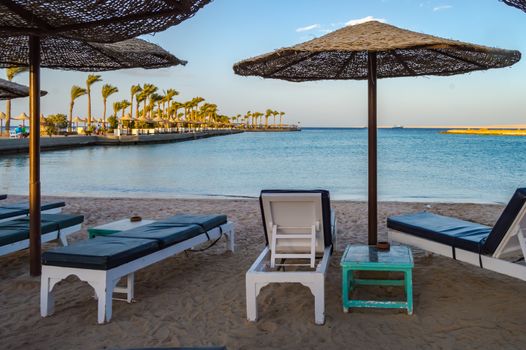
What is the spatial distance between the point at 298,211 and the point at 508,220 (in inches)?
56.6

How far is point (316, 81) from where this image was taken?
17.8 ft

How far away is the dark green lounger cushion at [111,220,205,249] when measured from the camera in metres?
3.71

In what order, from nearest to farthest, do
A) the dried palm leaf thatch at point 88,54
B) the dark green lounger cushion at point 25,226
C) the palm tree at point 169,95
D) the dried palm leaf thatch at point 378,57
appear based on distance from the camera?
the dried palm leaf thatch at point 378,57 < the dark green lounger cushion at point 25,226 < the dried palm leaf thatch at point 88,54 < the palm tree at point 169,95

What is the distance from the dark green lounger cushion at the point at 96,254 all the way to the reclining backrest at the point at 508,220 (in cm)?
244

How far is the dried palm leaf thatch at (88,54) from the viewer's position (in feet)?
15.1

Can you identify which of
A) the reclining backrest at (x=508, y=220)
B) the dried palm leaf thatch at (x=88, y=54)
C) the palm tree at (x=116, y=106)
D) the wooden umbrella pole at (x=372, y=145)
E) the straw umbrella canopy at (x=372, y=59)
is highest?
the palm tree at (x=116, y=106)

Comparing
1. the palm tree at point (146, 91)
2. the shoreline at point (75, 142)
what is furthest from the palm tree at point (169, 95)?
the shoreline at point (75, 142)

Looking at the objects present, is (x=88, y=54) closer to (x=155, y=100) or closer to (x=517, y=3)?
(x=517, y=3)

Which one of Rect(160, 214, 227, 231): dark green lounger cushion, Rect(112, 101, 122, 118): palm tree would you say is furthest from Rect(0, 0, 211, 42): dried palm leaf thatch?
Rect(112, 101, 122, 118): palm tree

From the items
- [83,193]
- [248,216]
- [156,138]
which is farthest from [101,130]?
[248,216]

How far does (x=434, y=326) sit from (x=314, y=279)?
0.80 m

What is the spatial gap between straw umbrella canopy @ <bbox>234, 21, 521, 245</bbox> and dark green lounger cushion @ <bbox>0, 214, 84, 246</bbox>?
2263 millimetres

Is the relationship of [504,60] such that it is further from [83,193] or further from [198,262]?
[83,193]

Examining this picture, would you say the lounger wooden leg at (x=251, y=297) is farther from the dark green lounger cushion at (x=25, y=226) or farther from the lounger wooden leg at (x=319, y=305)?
the dark green lounger cushion at (x=25, y=226)
